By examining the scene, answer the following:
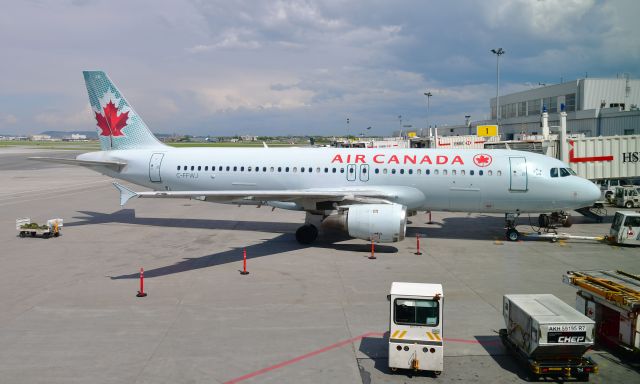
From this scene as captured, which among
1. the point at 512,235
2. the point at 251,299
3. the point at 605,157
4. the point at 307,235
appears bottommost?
the point at 251,299

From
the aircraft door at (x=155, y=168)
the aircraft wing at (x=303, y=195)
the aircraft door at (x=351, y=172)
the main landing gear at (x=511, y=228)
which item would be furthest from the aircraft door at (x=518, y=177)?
the aircraft door at (x=155, y=168)

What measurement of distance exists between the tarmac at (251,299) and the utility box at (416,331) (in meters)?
0.39

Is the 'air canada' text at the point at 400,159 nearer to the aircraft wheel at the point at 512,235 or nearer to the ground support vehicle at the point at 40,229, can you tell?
the aircraft wheel at the point at 512,235

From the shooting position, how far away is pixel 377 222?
18.9 meters

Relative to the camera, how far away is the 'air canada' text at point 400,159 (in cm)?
2250

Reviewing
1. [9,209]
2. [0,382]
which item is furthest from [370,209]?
[9,209]

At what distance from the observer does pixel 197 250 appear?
2111 centimetres

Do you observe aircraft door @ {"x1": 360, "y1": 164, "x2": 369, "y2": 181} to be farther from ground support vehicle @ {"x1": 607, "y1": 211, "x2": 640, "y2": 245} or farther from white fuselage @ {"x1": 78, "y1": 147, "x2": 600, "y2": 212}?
ground support vehicle @ {"x1": 607, "y1": 211, "x2": 640, "y2": 245}

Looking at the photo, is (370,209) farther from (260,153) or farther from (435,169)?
(260,153)

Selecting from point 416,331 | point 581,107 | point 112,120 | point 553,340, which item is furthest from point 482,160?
point 581,107

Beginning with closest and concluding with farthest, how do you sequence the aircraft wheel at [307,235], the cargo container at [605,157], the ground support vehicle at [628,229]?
the ground support vehicle at [628,229] → the aircraft wheel at [307,235] → the cargo container at [605,157]

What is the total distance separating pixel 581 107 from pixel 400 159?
47.2 meters

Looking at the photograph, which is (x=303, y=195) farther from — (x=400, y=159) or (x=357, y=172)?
(x=400, y=159)

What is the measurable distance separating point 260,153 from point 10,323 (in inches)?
582
